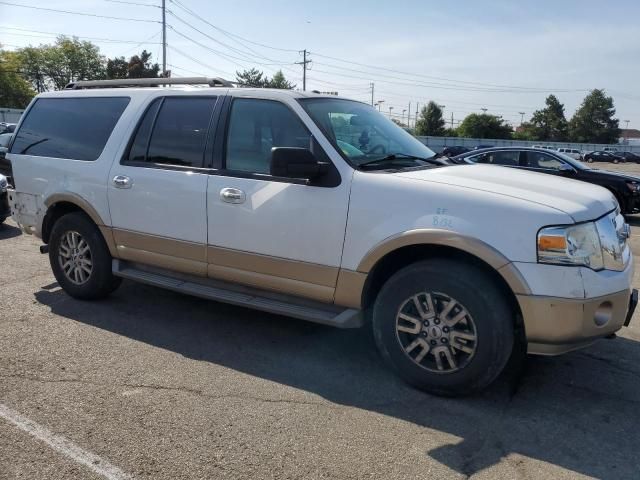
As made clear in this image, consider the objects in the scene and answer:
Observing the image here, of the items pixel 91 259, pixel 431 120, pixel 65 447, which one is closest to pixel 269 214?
pixel 65 447

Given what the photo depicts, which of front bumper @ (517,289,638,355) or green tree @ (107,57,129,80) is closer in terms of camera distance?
front bumper @ (517,289,638,355)

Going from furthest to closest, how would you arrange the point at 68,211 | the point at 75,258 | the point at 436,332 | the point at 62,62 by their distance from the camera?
the point at 62,62 → the point at 68,211 → the point at 75,258 → the point at 436,332

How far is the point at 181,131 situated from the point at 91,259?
157 centimetres

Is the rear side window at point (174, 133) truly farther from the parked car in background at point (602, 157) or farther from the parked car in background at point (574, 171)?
the parked car in background at point (602, 157)

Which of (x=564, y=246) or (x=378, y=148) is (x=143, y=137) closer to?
(x=378, y=148)

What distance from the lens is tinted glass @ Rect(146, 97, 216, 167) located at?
4.58m

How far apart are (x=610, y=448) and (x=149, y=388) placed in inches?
109

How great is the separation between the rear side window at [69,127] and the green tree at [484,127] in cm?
9251

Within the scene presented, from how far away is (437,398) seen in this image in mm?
3654

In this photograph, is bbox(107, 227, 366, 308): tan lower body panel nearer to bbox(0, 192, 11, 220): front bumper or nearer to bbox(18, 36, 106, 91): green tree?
bbox(0, 192, 11, 220): front bumper

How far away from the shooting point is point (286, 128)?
4.25m

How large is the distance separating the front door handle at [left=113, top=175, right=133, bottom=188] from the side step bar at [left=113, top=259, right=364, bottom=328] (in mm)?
733

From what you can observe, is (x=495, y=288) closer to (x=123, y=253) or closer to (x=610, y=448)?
(x=610, y=448)

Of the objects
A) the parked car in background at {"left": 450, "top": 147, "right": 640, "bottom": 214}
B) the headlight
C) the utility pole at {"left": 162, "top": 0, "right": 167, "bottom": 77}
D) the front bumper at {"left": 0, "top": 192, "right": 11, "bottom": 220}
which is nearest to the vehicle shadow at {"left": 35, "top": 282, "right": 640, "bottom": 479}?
the headlight
